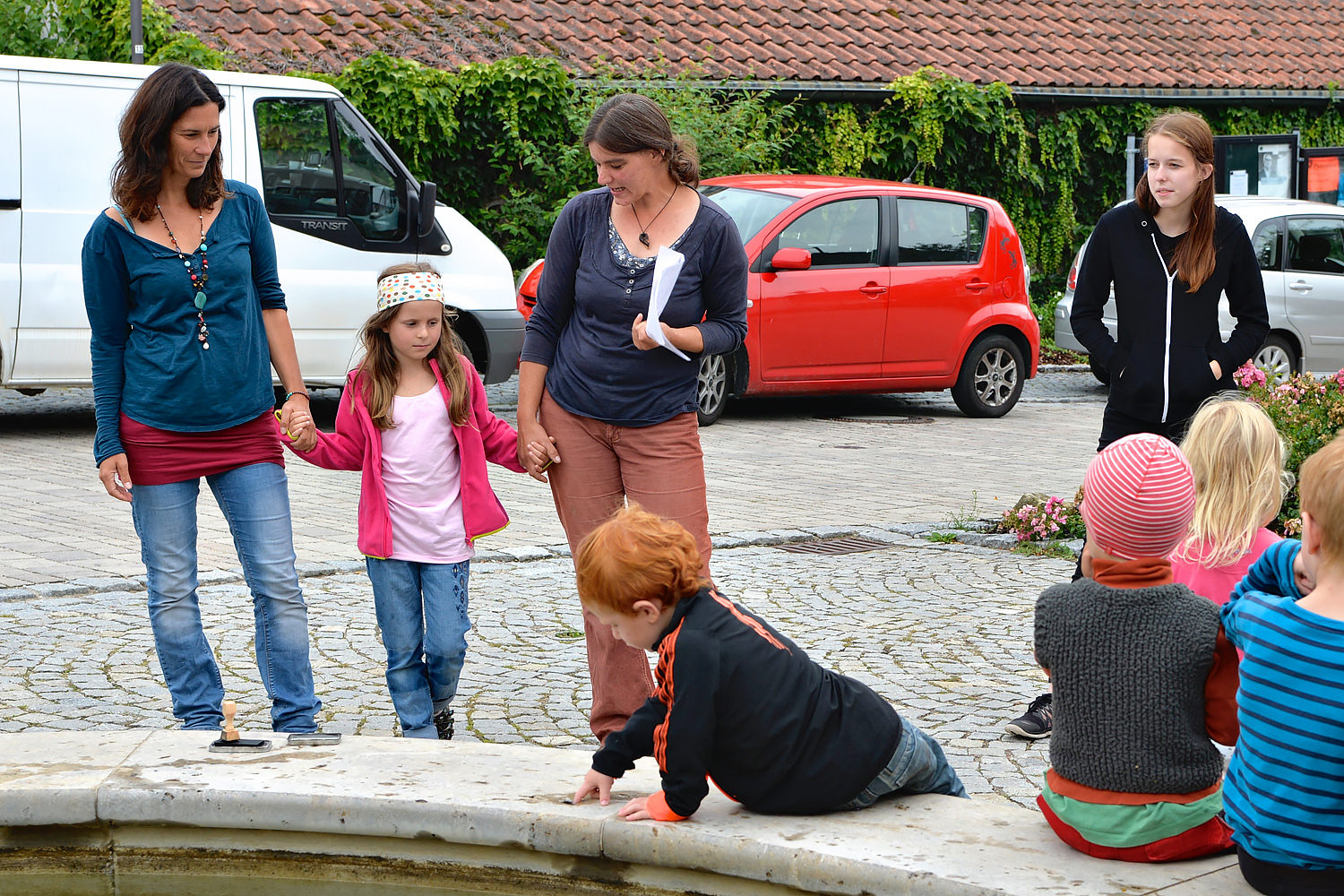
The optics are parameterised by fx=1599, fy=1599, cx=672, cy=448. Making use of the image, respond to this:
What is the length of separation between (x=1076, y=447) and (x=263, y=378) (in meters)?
8.59

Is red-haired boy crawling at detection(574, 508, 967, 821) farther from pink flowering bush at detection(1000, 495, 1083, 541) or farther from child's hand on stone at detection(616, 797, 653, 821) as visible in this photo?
pink flowering bush at detection(1000, 495, 1083, 541)

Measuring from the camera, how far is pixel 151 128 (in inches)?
157

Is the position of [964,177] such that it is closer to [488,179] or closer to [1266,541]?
[488,179]

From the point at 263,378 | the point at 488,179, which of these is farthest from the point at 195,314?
the point at 488,179

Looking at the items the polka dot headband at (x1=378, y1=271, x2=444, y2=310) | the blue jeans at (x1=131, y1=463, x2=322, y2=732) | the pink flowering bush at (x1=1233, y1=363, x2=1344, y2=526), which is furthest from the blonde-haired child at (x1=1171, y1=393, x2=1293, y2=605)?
the pink flowering bush at (x1=1233, y1=363, x2=1344, y2=526)

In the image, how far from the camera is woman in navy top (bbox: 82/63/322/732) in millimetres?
4043

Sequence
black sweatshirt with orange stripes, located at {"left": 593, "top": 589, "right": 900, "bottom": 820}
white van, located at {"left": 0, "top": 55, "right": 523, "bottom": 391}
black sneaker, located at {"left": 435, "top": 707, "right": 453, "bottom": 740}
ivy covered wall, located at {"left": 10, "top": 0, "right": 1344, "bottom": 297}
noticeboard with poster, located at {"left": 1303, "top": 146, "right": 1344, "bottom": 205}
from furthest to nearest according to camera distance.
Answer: noticeboard with poster, located at {"left": 1303, "top": 146, "right": 1344, "bottom": 205} < ivy covered wall, located at {"left": 10, "top": 0, "right": 1344, "bottom": 297} < white van, located at {"left": 0, "top": 55, "right": 523, "bottom": 391} < black sneaker, located at {"left": 435, "top": 707, "right": 453, "bottom": 740} < black sweatshirt with orange stripes, located at {"left": 593, "top": 589, "right": 900, "bottom": 820}

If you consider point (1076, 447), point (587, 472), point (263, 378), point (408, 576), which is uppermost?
point (263, 378)

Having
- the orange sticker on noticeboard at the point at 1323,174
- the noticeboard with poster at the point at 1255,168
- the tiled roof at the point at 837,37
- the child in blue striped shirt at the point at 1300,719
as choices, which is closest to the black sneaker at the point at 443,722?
the child in blue striped shirt at the point at 1300,719

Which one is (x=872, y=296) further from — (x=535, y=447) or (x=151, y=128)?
(x=151, y=128)

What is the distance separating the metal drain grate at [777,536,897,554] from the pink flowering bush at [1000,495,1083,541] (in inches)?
26.9

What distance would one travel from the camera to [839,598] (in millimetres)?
6652

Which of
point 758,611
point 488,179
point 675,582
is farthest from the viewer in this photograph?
point 488,179

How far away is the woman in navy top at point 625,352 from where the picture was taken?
13.8ft
